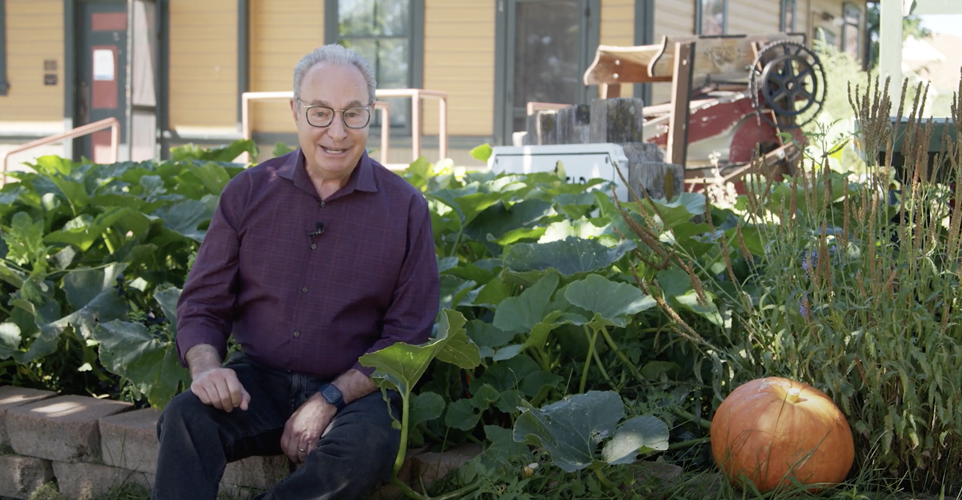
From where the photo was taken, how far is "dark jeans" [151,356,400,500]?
2.07 metres

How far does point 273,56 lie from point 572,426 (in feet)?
31.7

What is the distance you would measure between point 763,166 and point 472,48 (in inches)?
323

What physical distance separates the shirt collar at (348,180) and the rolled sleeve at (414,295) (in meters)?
0.13

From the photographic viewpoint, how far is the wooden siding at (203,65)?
11.0 m

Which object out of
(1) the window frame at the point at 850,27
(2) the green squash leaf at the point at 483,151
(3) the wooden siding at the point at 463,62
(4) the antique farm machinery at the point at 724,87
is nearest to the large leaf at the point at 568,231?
(2) the green squash leaf at the point at 483,151

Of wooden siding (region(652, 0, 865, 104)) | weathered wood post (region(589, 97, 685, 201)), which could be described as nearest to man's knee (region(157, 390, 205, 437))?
weathered wood post (region(589, 97, 685, 201))

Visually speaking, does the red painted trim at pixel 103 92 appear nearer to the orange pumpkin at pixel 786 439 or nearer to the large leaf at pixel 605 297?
the large leaf at pixel 605 297

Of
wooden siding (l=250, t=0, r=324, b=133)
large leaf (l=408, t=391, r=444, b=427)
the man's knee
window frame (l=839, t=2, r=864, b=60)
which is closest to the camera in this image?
the man's knee

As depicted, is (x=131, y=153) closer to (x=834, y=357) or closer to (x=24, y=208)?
(x=24, y=208)

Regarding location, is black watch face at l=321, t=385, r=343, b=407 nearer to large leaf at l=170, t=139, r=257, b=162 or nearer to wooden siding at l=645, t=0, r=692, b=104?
large leaf at l=170, t=139, r=257, b=162

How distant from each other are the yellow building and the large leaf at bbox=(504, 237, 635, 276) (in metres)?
7.56

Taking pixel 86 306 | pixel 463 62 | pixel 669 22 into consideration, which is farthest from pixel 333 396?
pixel 669 22

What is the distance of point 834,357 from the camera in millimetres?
2082

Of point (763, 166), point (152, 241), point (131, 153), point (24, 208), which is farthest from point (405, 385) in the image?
point (131, 153)
